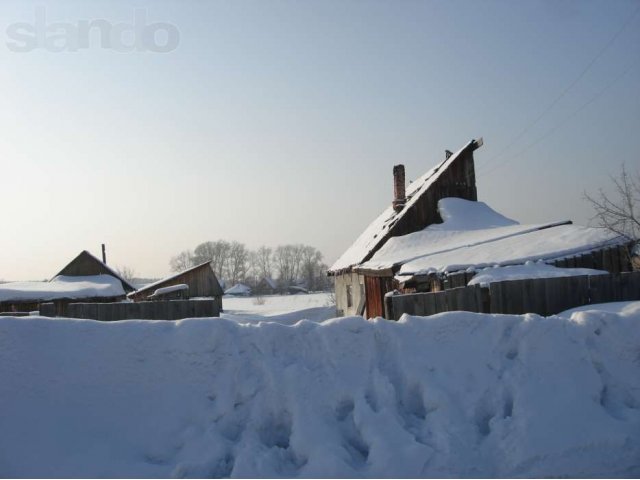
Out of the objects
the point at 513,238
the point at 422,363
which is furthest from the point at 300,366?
the point at 513,238

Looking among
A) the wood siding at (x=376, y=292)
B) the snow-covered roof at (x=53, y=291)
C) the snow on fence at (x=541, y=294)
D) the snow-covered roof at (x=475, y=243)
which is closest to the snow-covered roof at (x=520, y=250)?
the snow-covered roof at (x=475, y=243)

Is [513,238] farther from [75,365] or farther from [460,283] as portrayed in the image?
[75,365]

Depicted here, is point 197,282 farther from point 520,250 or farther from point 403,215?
point 520,250

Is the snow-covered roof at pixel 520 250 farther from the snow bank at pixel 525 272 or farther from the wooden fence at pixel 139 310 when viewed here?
the wooden fence at pixel 139 310

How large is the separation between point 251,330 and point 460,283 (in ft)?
29.0

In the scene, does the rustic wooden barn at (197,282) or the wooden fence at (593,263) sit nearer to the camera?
the wooden fence at (593,263)

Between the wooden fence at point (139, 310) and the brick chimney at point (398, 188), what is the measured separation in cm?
1432

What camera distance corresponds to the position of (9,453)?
354 cm

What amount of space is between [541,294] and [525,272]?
2.64 metres

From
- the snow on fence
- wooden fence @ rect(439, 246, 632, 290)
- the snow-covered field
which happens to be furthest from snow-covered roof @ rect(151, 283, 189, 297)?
the snow-covered field

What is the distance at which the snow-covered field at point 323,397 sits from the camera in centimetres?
372

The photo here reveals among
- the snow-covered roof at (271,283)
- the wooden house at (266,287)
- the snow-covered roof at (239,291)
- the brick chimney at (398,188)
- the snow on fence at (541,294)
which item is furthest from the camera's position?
the snow-covered roof at (271,283)

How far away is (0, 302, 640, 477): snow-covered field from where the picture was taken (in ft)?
12.2

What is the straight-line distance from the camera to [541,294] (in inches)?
359
